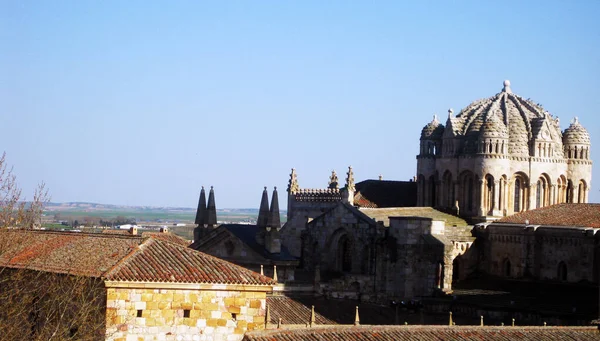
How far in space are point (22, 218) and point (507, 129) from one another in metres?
36.7

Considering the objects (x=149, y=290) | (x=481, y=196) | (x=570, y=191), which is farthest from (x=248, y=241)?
(x=149, y=290)

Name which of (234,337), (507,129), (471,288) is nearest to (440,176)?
(507,129)

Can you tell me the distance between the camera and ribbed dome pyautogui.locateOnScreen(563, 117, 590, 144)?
74.3 metres

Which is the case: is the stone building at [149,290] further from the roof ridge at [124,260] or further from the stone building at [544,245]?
the stone building at [544,245]

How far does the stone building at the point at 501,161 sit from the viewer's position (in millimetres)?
71500

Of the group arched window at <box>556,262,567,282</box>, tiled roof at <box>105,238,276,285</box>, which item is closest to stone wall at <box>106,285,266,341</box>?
tiled roof at <box>105,238,276,285</box>

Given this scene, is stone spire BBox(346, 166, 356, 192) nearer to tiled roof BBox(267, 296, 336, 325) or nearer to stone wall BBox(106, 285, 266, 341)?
tiled roof BBox(267, 296, 336, 325)

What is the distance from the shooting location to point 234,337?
42.3 meters

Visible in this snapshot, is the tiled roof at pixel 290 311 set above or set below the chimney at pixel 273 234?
below

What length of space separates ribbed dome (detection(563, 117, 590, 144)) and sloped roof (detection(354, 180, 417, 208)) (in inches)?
364

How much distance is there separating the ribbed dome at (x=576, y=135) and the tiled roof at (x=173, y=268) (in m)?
35.4

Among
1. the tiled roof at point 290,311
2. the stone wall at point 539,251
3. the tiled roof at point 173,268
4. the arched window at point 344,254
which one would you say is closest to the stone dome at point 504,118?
the stone wall at point 539,251

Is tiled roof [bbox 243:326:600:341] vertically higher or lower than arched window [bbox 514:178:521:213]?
lower

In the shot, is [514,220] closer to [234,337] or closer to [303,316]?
[303,316]
